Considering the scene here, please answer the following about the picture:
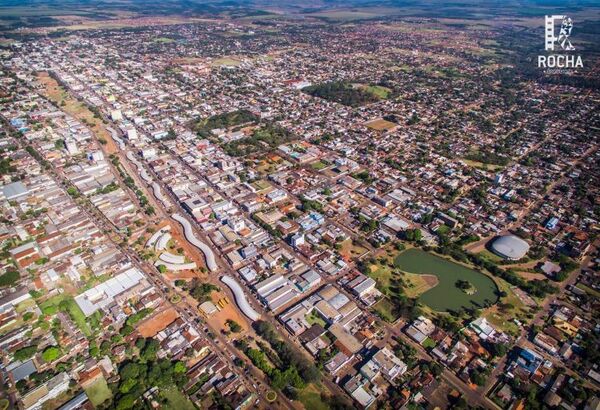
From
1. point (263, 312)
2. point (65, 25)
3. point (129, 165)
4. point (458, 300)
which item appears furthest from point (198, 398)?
point (65, 25)

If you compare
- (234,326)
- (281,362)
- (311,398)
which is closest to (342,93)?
(234,326)

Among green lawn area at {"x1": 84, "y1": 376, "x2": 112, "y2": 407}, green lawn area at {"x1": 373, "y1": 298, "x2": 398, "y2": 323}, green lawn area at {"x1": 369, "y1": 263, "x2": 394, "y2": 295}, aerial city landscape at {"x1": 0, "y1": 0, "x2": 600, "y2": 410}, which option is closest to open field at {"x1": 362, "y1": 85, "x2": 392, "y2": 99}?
aerial city landscape at {"x1": 0, "y1": 0, "x2": 600, "y2": 410}

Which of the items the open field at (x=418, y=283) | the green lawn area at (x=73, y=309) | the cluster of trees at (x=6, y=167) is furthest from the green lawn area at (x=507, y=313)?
the cluster of trees at (x=6, y=167)

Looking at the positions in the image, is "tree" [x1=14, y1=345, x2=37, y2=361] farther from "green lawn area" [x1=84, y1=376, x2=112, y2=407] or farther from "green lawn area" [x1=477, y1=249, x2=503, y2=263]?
"green lawn area" [x1=477, y1=249, x2=503, y2=263]

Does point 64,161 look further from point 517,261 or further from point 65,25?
point 65,25

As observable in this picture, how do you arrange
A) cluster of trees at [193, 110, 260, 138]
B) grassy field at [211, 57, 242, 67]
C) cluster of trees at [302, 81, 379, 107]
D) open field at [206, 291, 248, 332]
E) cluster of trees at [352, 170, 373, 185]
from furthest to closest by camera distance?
grassy field at [211, 57, 242, 67], cluster of trees at [302, 81, 379, 107], cluster of trees at [193, 110, 260, 138], cluster of trees at [352, 170, 373, 185], open field at [206, 291, 248, 332]

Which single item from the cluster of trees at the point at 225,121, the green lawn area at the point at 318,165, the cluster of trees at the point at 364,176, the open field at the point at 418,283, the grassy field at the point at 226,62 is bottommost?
the open field at the point at 418,283

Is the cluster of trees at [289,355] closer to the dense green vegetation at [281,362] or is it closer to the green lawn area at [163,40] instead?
the dense green vegetation at [281,362]
